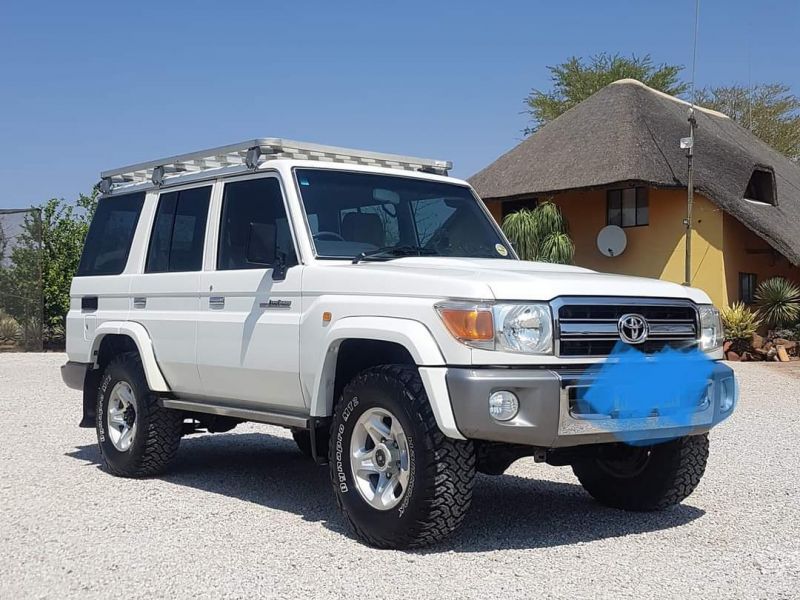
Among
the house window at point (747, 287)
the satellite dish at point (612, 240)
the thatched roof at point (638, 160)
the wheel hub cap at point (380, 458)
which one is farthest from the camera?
the satellite dish at point (612, 240)

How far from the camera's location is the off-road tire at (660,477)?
6352 mm

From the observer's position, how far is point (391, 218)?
6902 millimetres

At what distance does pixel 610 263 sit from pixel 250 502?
2214cm

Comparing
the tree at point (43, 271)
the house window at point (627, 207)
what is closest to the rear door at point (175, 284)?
the tree at point (43, 271)

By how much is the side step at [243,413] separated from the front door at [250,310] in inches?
3.1

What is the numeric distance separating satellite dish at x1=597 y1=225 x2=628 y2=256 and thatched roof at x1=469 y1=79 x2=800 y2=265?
1611mm

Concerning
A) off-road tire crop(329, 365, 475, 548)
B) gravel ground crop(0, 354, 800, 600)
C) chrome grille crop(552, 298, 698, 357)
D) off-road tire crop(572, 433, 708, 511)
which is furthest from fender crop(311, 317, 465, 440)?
off-road tire crop(572, 433, 708, 511)

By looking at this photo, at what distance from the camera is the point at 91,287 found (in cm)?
858

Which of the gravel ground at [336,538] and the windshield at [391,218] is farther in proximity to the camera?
the windshield at [391,218]

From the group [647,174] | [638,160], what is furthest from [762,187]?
[647,174]

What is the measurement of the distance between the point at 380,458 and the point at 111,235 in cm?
392

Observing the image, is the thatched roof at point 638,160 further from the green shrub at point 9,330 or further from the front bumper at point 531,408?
the front bumper at point 531,408

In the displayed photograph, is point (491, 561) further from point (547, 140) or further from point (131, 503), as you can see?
point (547, 140)

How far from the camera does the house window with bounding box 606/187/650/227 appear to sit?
89.7 feet
